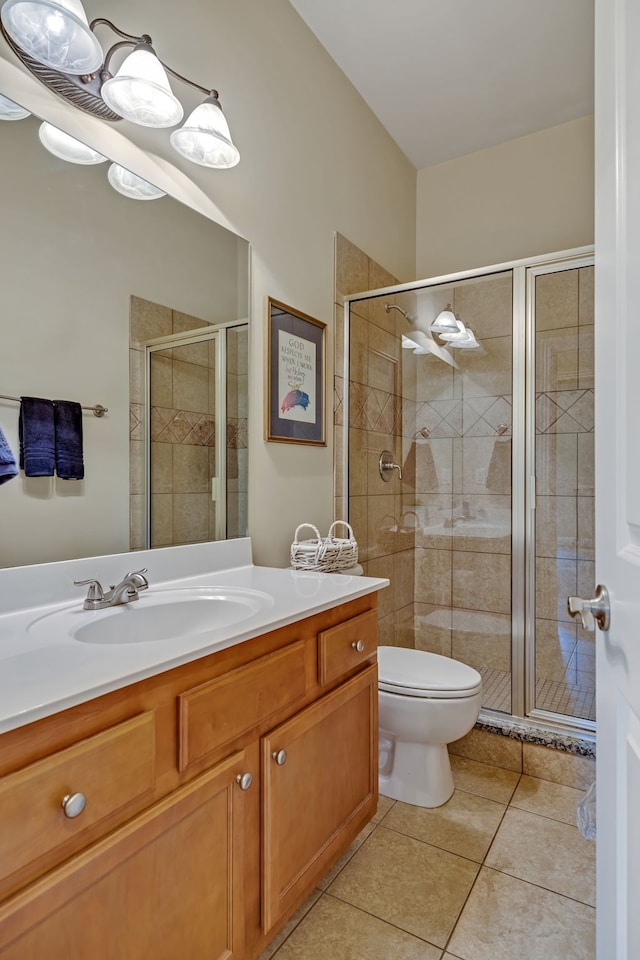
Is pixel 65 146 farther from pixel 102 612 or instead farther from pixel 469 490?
pixel 469 490

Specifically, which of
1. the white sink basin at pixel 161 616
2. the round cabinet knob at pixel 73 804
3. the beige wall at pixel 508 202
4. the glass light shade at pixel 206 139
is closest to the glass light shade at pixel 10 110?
the glass light shade at pixel 206 139

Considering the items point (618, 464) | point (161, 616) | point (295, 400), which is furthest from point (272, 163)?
point (618, 464)

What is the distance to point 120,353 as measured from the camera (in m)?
1.38

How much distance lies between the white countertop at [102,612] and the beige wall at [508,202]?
2.14 m

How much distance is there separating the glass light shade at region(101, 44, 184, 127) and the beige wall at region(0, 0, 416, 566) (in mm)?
81

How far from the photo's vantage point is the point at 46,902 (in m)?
0.70

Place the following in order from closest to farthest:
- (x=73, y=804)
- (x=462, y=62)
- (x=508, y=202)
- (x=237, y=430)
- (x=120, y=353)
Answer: (x=73, y=804) → (x=120, y=353) → (x=237, y=430) → (x=462, y=62) → (x=508, y=202)

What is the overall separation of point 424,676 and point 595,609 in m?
1.20

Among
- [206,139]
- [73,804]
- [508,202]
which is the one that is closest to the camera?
[73,804]

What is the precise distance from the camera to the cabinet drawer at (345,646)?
129 centimetres

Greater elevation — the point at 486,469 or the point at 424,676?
the point at 486,469

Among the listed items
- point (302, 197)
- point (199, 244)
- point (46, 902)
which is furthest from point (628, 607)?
point (302, 197)

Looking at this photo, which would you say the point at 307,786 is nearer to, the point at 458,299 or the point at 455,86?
the point at 458,299

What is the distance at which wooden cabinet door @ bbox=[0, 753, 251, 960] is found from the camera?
2.30 feet
